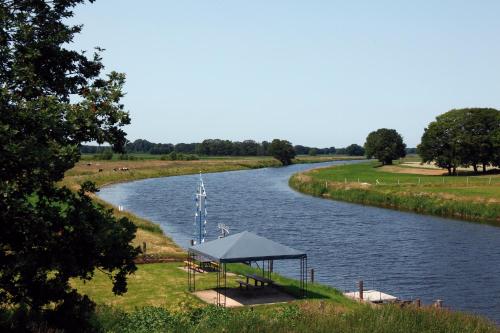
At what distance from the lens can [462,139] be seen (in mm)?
94188

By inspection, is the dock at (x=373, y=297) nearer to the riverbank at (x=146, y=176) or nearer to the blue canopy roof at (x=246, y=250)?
the blue canopy roof at (x=246, y=250)

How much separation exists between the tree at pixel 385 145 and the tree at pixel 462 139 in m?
40.7

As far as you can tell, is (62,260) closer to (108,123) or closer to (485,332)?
(108,123)

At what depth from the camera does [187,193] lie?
87.1m

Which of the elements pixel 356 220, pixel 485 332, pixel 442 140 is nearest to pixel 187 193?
pixel 356 220

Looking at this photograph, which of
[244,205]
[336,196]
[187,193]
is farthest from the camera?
[187,193]

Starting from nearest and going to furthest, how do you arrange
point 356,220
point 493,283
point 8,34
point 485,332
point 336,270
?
point 8,34 < point 485,332 < point 493,283 < point 336,270 < point 356,220

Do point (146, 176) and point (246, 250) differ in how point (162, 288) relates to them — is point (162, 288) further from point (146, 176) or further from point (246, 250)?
point (146, 176)

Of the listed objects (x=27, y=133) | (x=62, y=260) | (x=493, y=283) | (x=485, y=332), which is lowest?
(x=493, y=283)

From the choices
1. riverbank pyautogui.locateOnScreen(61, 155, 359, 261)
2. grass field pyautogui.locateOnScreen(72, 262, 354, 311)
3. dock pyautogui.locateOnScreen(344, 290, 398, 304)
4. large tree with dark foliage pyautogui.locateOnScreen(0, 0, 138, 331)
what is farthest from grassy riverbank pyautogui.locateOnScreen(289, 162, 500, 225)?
large tree with dark foliage pyautogui.locateOnScreen(0, 0, 138, 331)

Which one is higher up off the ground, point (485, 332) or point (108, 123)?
point (108, 123)

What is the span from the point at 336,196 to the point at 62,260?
69.3 m

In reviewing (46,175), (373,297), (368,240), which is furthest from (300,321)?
(368,240)

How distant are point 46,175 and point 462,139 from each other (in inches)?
3644
